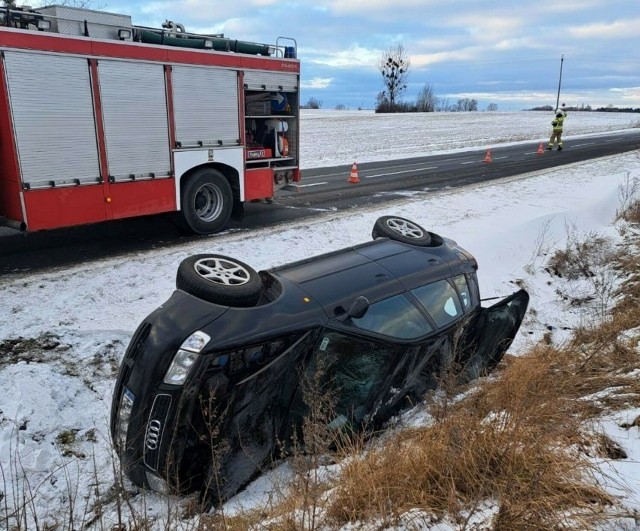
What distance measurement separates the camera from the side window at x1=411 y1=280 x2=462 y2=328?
4.30 metres

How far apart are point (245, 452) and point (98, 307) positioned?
372cm

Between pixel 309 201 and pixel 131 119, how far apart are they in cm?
551

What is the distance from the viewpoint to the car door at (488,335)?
15.7ft

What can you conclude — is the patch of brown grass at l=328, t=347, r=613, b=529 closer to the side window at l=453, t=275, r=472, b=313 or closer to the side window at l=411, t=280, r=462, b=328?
the side window at l=411, t=280, r=462, b=328

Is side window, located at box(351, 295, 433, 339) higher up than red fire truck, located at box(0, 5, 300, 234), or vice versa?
red fire truck, located at box(0, 5, 300, 234)

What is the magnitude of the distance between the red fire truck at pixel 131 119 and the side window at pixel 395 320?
5.64 metres

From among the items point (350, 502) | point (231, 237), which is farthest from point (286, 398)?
point (231, 237)

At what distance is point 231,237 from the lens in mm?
9461

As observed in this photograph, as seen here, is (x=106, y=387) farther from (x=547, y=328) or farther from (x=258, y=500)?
(x=547, y=328)

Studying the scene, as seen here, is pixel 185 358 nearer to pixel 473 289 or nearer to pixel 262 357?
pixel 262 357

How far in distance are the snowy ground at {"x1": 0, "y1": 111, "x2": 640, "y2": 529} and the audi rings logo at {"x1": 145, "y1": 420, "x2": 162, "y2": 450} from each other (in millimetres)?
364

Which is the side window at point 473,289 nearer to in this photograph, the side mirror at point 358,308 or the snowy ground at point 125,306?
the side mirror at point 358,308

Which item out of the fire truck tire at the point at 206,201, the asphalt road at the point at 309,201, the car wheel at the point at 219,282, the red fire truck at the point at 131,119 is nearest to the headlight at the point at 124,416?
the car wheel at the point at 219,282

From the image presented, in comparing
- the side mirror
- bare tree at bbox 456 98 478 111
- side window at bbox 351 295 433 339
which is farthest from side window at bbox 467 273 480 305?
bare tree at bbox 456 98 478 111
